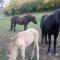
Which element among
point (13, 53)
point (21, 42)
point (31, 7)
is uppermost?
point (21, 42)

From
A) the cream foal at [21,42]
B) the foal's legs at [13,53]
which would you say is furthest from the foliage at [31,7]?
the foal's legs at [13,53]

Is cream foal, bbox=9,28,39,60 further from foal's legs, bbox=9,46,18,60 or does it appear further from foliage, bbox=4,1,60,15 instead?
foliage, bbox=4,1,60,15

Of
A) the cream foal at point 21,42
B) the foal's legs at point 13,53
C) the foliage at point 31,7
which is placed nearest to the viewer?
the foal's legs at point 13,53

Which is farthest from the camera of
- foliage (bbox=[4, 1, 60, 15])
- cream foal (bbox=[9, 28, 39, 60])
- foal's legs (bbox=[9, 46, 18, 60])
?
foliage (bbox=[4, 1, 60, 15])

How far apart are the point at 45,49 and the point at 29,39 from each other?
173cm

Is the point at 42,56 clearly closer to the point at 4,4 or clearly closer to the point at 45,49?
the point at 45,49

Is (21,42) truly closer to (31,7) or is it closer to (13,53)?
(13,53)

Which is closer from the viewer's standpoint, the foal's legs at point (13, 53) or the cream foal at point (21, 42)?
the foal's legs at point (13, 53)

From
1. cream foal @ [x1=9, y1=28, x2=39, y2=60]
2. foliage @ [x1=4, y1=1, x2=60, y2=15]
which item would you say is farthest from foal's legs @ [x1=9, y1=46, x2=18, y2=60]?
foliage @ [x1=4, y1=1, x2=60, y2=15]

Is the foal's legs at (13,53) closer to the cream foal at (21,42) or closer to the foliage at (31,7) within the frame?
the cream foal at (21,42)

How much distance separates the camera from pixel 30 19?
13484 millimetres

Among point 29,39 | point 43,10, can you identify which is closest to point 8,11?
point 43,10

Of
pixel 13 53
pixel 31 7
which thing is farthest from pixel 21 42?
pixel 31 7

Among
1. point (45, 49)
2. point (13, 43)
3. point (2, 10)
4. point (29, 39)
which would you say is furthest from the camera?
point (2, 10)
